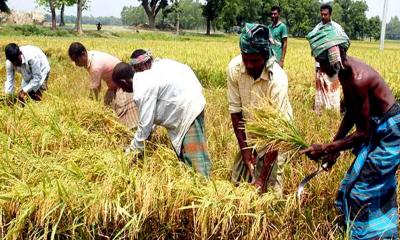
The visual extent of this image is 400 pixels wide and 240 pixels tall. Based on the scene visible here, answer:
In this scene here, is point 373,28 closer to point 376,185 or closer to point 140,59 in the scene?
point 140,59

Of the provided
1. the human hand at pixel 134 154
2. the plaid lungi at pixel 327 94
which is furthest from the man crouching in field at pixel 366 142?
the plaid lungi at pixel 327 94

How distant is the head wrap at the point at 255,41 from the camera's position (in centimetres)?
257

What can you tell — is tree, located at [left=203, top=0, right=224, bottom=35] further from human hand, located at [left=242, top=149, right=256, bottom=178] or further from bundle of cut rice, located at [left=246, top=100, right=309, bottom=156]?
bundle of cut rice, located at [left=246, top=100, right=309, bottom=156]

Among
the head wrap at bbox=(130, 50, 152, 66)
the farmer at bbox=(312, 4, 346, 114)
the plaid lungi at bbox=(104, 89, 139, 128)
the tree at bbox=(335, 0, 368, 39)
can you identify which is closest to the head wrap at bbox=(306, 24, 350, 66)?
the head wrap at bbox=(130, 50, 152, 66)

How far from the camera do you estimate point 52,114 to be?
4133mm

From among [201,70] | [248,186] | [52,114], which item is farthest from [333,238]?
[201,70]

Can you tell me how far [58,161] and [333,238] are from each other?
1.90 meters

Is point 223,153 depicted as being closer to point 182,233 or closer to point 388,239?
point 182,233

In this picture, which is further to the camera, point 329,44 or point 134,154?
point 134,154

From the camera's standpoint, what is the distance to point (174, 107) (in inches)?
125

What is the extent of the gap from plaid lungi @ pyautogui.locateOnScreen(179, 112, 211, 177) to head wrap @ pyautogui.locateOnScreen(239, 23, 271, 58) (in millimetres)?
815

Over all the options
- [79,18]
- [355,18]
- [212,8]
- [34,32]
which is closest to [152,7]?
[212,8]

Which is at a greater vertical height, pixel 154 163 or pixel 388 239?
pixel 154 163

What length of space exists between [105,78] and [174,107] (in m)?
2.16
